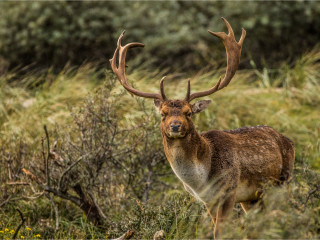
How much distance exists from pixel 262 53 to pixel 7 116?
6.41m

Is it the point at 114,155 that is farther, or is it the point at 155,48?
the point at 155,48

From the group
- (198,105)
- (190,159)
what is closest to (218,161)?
(190,159)

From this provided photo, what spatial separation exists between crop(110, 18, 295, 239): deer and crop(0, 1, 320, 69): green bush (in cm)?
647

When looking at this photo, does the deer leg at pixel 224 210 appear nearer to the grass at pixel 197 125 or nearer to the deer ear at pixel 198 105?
the grass at pixel 197 125

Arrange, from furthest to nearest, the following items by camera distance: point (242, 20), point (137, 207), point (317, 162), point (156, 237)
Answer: point (242, 20), point (317, 162), point (137, 207), point (156, 237)

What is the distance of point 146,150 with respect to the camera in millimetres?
6676

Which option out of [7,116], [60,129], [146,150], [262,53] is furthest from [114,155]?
[262,53]

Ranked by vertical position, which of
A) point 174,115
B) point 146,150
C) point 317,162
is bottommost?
point 317,162

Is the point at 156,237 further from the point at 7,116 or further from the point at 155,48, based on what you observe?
the point at 155,48

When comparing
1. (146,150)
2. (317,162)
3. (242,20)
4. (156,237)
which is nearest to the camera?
(156,237)

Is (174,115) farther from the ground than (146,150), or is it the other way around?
(174,115)

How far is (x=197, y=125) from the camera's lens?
23.8 ft

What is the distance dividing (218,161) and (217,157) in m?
0.04

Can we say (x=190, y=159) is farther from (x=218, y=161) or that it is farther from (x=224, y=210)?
(x=224, y=210)
